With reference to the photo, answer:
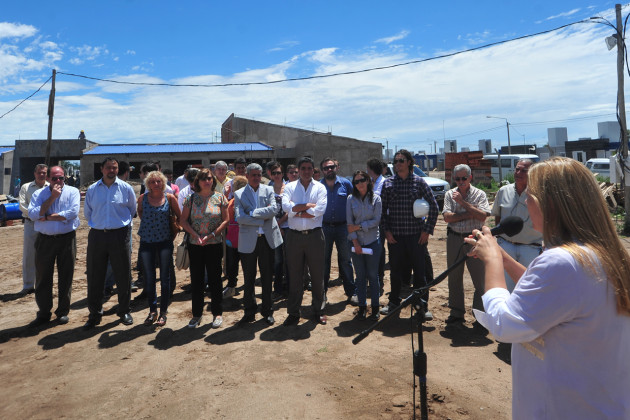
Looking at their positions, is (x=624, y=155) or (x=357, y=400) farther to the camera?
(x=624, y=155)

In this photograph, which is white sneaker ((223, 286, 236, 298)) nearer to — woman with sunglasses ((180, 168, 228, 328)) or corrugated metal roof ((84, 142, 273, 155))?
woman with sunglasses ((180, 168, 228, 328))

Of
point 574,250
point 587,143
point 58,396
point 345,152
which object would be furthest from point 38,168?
point 587,143

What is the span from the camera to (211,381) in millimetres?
4035

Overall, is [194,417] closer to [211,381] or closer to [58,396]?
[211,381]

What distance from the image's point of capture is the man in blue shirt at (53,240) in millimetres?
5613

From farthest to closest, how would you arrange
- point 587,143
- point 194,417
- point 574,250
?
point 587,143 → point 194,417 → point 574,250

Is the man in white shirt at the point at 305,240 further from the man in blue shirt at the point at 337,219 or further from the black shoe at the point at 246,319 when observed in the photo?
the man in blue shirt at the point at 337,219

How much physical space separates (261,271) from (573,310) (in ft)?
14.5

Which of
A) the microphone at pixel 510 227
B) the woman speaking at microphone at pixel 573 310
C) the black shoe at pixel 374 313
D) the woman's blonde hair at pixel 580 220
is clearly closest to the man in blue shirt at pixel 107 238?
the black shoe at pixel 374 313

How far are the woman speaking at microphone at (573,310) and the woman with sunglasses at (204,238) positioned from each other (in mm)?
4276

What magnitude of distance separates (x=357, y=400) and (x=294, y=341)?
4.91 feet

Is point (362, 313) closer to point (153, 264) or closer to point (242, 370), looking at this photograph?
point (242, 370)

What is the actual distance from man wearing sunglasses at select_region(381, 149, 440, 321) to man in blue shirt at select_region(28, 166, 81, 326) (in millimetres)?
4075

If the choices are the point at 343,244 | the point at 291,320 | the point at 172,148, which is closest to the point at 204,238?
the point at 291,320
